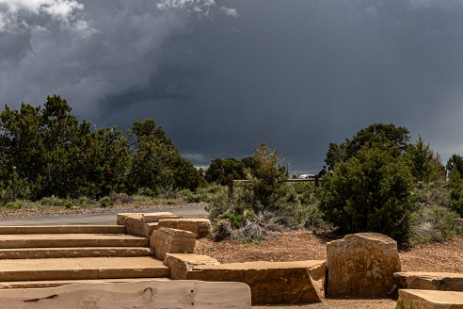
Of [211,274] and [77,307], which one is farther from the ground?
[77,307]

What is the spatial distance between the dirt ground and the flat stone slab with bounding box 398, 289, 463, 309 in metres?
2.72

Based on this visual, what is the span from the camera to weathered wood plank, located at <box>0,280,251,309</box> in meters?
2.38

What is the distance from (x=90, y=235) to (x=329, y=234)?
15.9 feet

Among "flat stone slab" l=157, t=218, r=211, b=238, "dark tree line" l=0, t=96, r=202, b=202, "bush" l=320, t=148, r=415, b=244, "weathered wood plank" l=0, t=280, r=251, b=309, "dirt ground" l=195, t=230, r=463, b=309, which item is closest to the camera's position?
"weathered wood plank" l=0, t=280, r=251, b=309

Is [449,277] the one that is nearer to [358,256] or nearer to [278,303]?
[358,256]

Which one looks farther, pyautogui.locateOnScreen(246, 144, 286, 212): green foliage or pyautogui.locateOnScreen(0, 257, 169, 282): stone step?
pyautogui.locateOnScreen(246, 144, 286, 212): green foliage

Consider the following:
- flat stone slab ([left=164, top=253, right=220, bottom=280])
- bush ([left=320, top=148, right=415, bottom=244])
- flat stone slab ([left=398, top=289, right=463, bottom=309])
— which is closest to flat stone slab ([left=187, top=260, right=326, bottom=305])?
flat stone slab ([left=164, top=253, right=220, bottom=280])

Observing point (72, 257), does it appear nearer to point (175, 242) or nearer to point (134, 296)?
point (175, 242)

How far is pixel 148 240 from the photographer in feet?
29.5

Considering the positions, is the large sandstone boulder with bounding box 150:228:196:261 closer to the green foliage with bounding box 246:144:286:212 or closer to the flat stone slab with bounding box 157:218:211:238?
the flat stone slab with bounding box 157:218:211:238

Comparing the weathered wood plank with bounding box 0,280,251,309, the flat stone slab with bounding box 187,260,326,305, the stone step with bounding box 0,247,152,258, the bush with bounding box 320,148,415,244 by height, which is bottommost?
the flat stone slab with bounding box 187,260,326,305

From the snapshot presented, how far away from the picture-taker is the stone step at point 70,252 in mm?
8141

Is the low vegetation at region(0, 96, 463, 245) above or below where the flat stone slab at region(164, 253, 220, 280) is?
above

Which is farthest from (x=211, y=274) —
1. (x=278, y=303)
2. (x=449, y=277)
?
(x=449, y=277)
